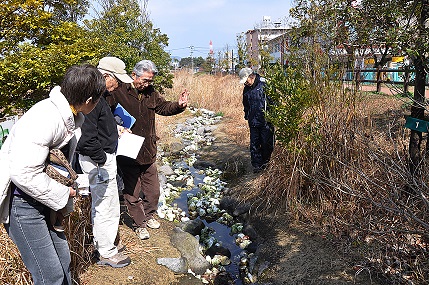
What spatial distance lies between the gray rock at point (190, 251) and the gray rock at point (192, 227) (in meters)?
0.48

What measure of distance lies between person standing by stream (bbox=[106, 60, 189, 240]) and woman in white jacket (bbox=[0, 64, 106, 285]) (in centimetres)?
142

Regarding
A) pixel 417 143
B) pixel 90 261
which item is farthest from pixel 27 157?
pixel 417 143

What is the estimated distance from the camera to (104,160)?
9.83 feet

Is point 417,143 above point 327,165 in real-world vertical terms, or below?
above

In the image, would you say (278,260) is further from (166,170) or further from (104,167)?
(166,170)

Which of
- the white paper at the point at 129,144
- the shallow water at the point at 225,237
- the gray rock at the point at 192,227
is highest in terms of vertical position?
the white paper at the point at 129,144

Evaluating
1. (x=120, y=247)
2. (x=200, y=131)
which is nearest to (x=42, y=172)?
(x=120, y=247)

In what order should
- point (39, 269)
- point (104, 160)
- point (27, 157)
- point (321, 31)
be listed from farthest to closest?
point (321, 31)
point (104, 160)
point (39, 269)
point (27, 157)

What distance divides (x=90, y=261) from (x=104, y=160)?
93cm

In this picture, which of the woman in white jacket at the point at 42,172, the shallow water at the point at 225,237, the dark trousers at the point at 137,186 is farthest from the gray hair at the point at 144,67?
the shallow water at the point at 225,237

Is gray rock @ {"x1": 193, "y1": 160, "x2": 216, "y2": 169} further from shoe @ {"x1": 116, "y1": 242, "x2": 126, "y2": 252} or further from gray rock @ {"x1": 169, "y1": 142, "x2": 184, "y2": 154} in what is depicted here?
shoe @ {"x1": 116, "y1": 242, "x2": 126, "y2": 252}

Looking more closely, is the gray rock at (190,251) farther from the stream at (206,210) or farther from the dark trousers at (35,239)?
the dark trousers at (35,239)

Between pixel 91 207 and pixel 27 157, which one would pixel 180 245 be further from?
pixel 27 157

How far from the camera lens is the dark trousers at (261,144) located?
230 inches
